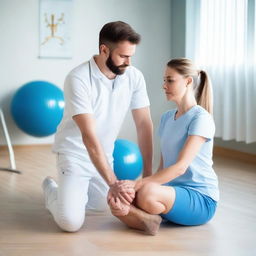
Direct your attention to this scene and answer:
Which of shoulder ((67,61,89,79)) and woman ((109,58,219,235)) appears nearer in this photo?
woman ((109,58,219,235))

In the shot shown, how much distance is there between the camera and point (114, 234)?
2551mm

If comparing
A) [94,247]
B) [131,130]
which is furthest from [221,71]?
[94,247]

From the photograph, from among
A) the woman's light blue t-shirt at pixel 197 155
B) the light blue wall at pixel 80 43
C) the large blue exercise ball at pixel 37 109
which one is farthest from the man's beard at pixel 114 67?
the light blue wall at pixel 80 43

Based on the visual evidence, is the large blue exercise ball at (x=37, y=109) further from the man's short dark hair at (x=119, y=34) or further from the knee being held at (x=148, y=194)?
the knee being held at (x=148, y=194)

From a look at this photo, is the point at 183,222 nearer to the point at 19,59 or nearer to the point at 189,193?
the point at 189,193

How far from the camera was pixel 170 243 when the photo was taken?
2404 millimetres

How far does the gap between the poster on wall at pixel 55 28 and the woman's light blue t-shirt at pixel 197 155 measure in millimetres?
3445

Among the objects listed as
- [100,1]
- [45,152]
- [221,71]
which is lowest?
[45,152]

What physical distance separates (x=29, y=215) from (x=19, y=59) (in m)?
3.20

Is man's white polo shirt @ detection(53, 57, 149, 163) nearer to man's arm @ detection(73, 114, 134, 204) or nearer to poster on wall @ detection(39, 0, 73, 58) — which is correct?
man's arm @ detection(73, 114, 134, 204)

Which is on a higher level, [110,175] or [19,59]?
[19,59]

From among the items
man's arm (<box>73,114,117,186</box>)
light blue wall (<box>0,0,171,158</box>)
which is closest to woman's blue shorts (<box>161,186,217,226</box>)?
man's arm (<box>73,114,117,186</box>)

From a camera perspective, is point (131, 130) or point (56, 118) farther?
point (131, 130)

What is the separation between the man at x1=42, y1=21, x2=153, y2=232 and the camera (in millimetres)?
2523
